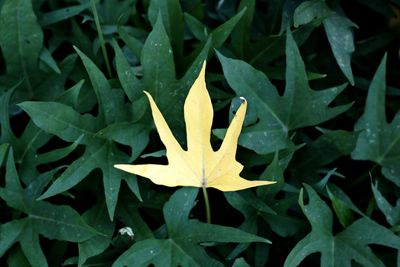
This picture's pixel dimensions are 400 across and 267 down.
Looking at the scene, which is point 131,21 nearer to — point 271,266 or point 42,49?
point 42,49

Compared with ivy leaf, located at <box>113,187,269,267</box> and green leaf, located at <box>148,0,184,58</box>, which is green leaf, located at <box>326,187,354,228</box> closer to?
ivy leaf, located at <box>113,187,269,267</box>

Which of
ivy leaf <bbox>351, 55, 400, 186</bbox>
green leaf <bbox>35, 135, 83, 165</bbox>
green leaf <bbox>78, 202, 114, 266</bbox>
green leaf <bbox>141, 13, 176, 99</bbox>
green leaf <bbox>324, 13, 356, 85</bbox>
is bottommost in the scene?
green leaf <bbox>78, 202, 114, 266</bbox>

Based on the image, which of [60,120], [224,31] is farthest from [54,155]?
[224,31]

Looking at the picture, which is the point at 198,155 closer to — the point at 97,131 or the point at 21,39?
the point at 97,131

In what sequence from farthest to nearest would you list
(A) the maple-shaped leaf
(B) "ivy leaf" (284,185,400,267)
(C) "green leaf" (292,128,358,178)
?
(C) "green leaf" (292,128,358,178)
(B) "ivy leaf" (284,185,400,267)
(A) the maple-shaped leaf

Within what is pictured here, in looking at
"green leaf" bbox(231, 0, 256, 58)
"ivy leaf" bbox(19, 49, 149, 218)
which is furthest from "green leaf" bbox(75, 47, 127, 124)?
"green leaf" bbox(231, 0, 256, 58)

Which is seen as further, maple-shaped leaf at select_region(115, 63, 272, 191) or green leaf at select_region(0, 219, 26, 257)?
green leaf at select_region(0, 219, 26, 257)
